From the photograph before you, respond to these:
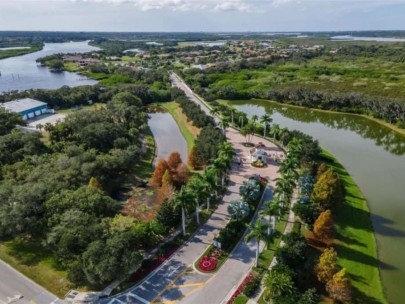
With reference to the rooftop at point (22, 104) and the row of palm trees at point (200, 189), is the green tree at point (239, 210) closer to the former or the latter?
the row of palm trees at point (200, 189)

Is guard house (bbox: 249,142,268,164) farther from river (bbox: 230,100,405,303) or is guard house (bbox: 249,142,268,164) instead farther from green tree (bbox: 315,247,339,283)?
green tree (bbox: 315,247,339,283)

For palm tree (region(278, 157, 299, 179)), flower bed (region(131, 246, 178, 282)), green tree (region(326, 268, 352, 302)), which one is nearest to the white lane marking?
flower bed (region(131, 246, 178, 282))

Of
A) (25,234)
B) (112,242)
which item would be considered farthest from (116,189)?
(112,242)

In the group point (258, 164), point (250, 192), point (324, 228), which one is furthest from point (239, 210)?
point (258, 164)

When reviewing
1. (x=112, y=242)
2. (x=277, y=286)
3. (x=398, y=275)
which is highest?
(x=112, y=242)

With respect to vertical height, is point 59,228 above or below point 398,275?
above

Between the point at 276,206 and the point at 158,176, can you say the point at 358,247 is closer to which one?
the point at 276,206

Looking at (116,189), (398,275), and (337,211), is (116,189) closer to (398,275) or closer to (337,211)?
(337,211)
